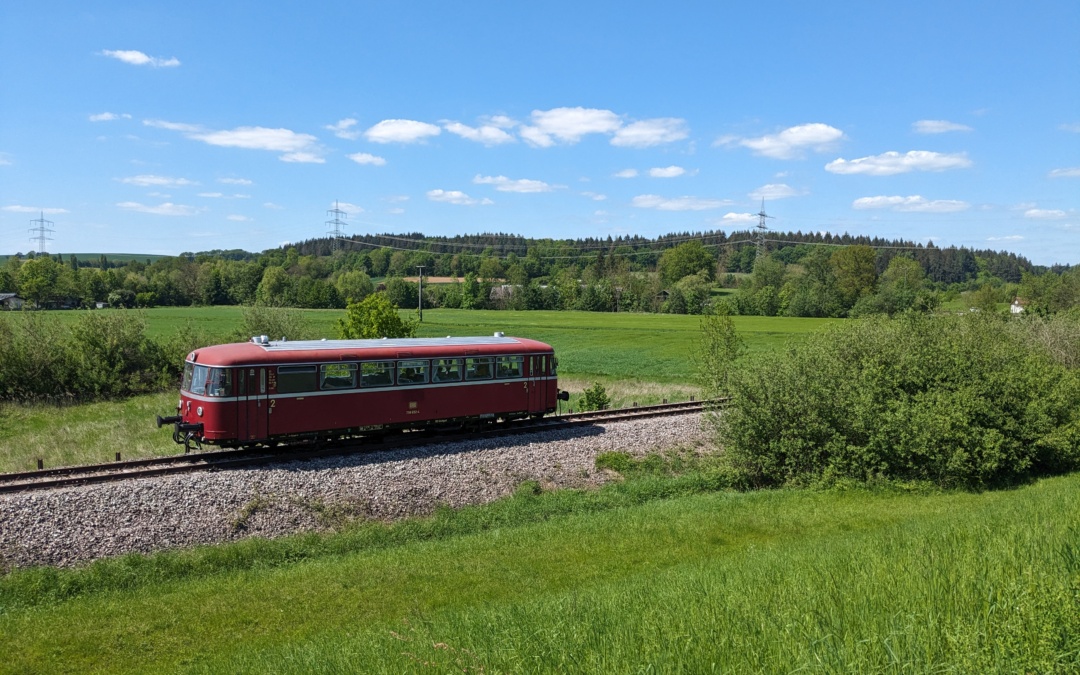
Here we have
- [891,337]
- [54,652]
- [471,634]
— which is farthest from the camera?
[891,337]

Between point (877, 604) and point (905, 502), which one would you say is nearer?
point (877, 604)

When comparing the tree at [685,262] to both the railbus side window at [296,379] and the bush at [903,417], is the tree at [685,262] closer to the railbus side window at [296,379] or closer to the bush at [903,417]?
the bush at [903,417]

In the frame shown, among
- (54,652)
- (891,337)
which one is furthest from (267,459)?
(891,337)

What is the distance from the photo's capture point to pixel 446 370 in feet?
76.0

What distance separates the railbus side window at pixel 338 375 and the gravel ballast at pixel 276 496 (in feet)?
6.95

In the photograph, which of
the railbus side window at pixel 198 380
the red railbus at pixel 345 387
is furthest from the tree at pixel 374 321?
the railbus side window at pixel 198 380

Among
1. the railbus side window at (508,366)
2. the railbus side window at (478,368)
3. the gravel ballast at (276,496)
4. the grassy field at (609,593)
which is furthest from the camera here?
the railbus side window at (508,366)

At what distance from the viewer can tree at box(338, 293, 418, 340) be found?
40719 millimetres

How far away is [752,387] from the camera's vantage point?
71.5 feet

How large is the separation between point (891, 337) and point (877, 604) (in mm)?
19235

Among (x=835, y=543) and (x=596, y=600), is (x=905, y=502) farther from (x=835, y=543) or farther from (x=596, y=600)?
(x=596, y=600)

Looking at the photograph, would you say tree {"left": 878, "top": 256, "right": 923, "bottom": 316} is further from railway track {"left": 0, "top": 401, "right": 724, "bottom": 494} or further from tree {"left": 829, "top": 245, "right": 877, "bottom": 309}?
railway track {"left": 0, "top": 401, "right": 724, "bottom": 494}

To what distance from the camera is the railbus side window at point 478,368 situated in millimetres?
23766

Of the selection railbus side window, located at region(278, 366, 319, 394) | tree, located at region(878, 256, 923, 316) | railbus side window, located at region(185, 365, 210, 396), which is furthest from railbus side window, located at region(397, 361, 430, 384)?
tree, located at region(878, 256, 923, 316)
